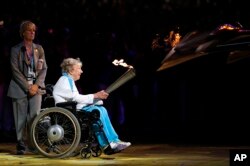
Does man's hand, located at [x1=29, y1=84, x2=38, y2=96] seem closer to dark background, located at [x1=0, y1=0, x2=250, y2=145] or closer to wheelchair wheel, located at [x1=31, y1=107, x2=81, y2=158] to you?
wheelchair wheel, located at [x1=31, y1=107, x2=81, y2=158]

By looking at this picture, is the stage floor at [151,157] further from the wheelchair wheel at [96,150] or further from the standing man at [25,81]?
the standing man at [25,81]

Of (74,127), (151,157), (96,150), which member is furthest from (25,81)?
(151,157)

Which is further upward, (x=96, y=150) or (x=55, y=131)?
(x=55, y=131)

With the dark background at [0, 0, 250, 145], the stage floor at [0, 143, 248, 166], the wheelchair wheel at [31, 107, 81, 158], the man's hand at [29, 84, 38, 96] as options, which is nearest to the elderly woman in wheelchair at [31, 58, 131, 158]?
the wheelchair wheel at [31, 107, 81, 158]

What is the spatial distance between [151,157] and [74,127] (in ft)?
3.59

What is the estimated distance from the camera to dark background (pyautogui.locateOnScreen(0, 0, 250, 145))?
1303 cm

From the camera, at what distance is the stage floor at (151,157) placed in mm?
8727

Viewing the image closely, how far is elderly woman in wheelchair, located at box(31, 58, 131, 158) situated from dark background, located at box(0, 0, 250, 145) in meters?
3.35

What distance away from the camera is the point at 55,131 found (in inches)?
368

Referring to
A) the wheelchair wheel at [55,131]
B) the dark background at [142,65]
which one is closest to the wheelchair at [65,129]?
the wheelchair wheel at [55,131]

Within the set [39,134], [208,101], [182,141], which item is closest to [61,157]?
[39,134]

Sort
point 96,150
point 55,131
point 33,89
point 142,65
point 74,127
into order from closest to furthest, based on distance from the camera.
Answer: point 74,127 < point 55,131 < point 96,150 < point 33,89 < point 142,65

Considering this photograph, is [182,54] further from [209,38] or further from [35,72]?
[35,72]

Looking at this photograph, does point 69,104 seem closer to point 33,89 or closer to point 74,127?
point 74,127
